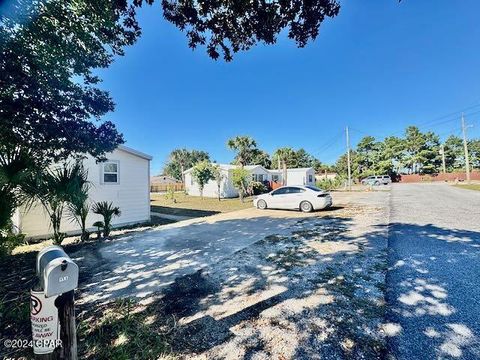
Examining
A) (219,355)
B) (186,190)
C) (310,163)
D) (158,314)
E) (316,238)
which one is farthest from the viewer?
(310,163)

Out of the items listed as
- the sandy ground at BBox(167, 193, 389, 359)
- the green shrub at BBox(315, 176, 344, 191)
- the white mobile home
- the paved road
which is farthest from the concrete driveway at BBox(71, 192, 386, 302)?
the white mobile home

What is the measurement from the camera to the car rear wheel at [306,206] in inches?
488

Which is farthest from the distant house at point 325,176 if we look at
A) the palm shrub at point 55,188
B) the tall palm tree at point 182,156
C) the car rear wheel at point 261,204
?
the palm shrub at point 55,188

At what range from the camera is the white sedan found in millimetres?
12258

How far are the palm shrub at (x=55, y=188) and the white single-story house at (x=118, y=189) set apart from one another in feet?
11.7

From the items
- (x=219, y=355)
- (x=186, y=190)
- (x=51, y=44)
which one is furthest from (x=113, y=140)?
(x=186, y=190)

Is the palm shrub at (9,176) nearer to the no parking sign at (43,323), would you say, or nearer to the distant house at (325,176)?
the no parking sign at (43,323)

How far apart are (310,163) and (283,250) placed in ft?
191

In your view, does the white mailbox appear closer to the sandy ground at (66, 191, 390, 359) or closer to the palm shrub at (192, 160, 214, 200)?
the sandy ground at (66, 191, 390, 359)

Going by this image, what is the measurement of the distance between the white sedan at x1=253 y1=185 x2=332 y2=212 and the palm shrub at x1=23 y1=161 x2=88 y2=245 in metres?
9.37

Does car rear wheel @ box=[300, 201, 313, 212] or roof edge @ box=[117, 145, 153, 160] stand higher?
roof edge @ box=[117, 145, 153, 160]

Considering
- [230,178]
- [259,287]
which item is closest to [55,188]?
[259,287]

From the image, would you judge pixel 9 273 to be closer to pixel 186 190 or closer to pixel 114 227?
pixel 114 227

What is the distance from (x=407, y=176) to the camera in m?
49.2
